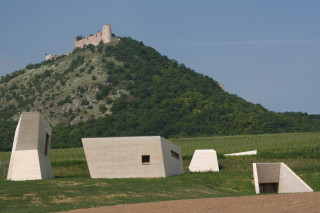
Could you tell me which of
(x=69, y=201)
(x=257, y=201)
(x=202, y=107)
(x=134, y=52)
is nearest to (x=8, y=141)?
(x=202, y=107)

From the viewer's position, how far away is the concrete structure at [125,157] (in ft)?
112

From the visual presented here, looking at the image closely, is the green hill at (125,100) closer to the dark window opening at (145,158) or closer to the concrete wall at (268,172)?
the dark window opening at (145,158)

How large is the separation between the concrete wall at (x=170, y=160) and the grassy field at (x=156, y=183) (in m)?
0.97

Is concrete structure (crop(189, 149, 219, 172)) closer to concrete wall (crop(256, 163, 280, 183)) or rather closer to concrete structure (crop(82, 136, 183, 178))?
concrete structure (crop(82, 136, 183, 178))

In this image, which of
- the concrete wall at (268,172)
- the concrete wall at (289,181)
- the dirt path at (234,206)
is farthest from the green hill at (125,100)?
the dirt path at (234,206)

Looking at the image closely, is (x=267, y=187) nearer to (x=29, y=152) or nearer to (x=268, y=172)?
(x=268, y=172)

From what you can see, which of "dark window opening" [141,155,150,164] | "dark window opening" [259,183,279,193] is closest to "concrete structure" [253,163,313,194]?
"dark window opening" [259,183,279,193]

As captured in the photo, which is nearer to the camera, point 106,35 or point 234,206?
point 234,206

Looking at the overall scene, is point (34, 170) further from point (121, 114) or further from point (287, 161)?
point (121, 114)

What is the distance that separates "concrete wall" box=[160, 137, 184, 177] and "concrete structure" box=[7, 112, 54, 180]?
837 centimetres

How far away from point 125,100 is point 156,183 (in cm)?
6845

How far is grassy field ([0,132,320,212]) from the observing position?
1987cm

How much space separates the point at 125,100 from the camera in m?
96.1

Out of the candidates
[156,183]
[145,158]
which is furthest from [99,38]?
[156,183]
